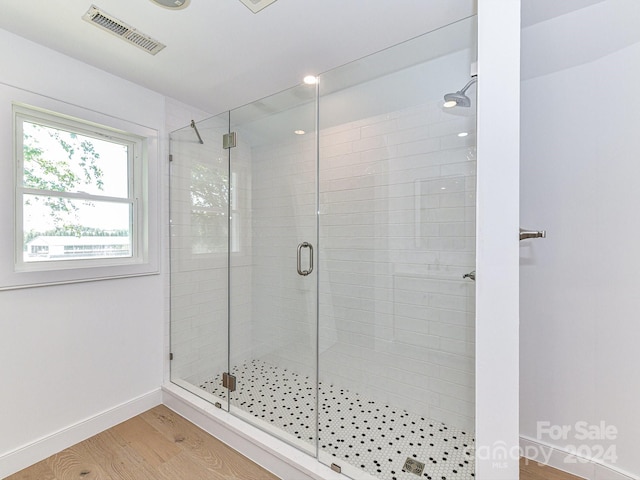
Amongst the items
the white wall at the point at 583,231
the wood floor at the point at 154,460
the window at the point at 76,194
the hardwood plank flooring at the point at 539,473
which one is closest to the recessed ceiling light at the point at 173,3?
the window at the point at 76,194

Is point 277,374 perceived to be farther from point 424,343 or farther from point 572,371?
point 572,371

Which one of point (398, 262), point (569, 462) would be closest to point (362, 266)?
point (398, 262)

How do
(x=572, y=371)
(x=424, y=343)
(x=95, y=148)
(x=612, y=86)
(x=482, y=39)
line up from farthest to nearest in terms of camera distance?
(x=95, y=148), (x=424, y=343), (x=572, y=371), (x=612, y=86), (x=482, y=39)

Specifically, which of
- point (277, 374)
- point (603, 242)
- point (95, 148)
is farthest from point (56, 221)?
point (603, 242)

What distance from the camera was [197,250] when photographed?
8.34 ft

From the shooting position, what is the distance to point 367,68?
76.7 inches

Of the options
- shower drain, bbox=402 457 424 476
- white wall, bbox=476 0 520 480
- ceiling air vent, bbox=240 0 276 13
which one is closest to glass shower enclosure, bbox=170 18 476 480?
shower drain, bbox=402 457 424 476

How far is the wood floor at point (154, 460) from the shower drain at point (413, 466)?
21.7 inches

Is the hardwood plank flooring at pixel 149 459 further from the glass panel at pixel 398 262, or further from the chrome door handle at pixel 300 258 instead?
the chrome door handle at pixel 300 258

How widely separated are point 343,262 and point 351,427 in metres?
1.10

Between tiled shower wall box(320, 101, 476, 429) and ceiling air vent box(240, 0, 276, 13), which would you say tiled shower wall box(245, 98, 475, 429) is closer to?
tiled shower wall box(320, 101, 476, 429)

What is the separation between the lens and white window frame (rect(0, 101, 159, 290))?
175 centimetres

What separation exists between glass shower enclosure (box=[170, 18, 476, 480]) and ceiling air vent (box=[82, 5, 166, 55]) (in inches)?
25.9

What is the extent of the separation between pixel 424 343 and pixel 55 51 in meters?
2.98
